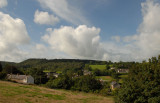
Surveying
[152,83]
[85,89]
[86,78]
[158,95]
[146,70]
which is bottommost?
[85,89]

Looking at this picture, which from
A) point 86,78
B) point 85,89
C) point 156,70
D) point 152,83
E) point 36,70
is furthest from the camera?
point 36,70

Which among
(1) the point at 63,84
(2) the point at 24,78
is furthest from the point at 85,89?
(2) the point at 24,78

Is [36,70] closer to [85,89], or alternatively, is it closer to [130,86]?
[85,89]

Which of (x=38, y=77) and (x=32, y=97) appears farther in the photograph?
(x=38, y=77)

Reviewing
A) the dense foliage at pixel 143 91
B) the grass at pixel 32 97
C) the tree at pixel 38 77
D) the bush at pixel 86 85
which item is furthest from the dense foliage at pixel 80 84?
the dense foliage at pixel 143 91

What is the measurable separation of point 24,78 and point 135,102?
55718 mm

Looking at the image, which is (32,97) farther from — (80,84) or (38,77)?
(38,77)

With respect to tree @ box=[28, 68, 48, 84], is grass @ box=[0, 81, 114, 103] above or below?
above

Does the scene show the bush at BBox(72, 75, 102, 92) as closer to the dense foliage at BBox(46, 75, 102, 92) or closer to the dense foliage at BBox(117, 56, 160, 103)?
the dense foliage at BBox(46, 75, 102, 92)

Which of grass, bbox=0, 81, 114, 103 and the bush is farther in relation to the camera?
the bush

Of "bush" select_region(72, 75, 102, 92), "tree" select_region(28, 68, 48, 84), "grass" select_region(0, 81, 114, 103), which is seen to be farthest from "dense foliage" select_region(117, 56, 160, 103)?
"tree" select_region(28, 68, 48, 84)

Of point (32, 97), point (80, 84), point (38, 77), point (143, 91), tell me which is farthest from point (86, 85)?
point (143, 91)

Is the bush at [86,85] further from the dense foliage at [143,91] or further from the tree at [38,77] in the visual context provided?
the dense foliage at [143,91]

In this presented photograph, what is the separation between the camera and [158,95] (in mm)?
13938
